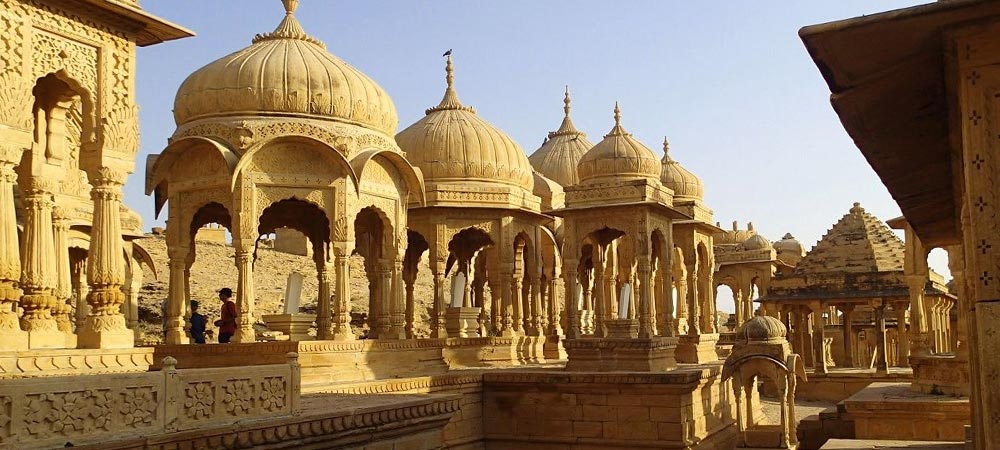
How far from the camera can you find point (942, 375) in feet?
50.5

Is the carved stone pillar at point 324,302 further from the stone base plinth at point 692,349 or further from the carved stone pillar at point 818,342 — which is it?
the carved stone pillar at point 818,342

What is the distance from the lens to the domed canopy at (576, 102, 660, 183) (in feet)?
65.4

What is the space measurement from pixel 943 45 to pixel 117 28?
8.04m

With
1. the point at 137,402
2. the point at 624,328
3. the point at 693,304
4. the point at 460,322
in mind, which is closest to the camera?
the point at 137,402

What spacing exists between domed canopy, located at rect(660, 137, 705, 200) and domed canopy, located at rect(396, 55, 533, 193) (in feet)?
18.1

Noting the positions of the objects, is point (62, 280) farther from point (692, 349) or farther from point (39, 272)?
point (692, 349)

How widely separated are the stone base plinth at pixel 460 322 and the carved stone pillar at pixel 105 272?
10185mm

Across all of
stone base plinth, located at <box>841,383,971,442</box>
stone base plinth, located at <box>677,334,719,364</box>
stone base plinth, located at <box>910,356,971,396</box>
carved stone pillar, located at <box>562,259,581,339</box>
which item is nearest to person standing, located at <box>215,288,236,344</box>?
carved stone pillar, located at <box>562,259,581,339</box>

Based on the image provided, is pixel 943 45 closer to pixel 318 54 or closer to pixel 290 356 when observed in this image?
pixel 290 356

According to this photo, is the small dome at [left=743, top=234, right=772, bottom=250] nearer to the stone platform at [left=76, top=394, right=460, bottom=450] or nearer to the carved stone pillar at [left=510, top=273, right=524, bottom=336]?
the carved stone pillar at [left=510, top=273, right=524, bottom=336]

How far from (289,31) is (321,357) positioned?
5.76 m

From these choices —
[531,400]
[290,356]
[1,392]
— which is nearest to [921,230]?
[531,400]

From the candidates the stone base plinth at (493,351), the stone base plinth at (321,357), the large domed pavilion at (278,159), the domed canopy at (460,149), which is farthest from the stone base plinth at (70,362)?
the domed canopy at (460,149)

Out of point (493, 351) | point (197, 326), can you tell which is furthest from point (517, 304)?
point (197, 326)
